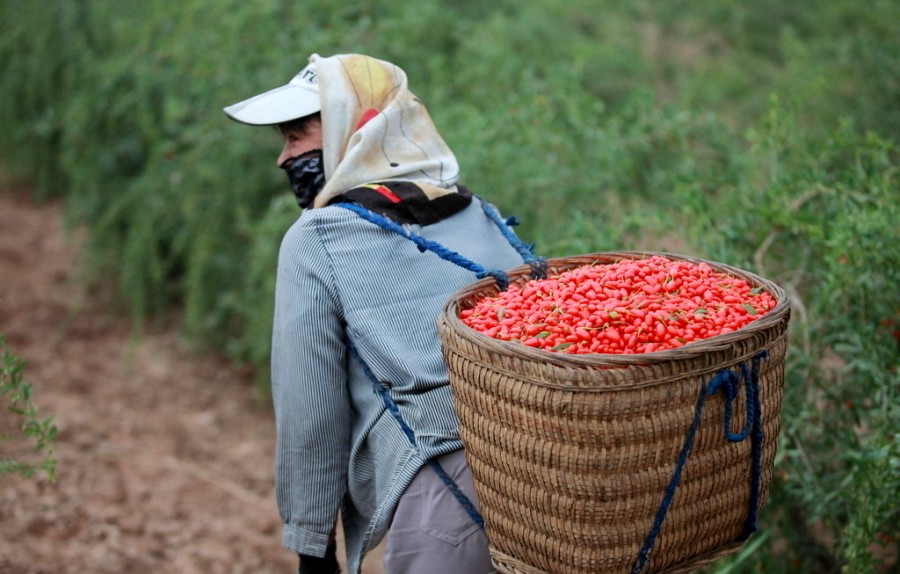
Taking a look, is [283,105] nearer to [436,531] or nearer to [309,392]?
[309,392]

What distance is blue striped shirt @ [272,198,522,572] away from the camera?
7.05ft

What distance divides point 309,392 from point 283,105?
0.72 meters

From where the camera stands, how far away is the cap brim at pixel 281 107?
2393 mm

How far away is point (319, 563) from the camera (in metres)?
2.38

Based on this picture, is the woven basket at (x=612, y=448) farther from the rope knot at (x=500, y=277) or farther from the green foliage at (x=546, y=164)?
the green foliage at (x=546, y=164)

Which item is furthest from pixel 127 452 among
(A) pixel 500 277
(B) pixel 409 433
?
(A) pixel 500 277

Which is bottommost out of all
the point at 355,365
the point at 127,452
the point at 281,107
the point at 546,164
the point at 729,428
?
the point at 127,452

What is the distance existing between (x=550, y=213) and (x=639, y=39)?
496 cm

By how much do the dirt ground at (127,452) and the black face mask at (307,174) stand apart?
2.00 metres

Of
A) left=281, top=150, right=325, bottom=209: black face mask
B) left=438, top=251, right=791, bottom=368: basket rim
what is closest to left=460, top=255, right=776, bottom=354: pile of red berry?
left=438, top=251, right=791, bottom=368: basket rim

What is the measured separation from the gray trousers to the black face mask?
2.63 ft

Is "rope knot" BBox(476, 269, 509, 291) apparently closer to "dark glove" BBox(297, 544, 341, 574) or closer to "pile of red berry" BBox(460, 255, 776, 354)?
"pile of red berry" BBox(460, 255, 776, 354)

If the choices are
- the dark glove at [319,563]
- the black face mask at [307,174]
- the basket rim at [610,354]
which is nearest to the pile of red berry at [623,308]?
the basket rim at [610,354]

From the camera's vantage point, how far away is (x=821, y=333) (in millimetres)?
3129
